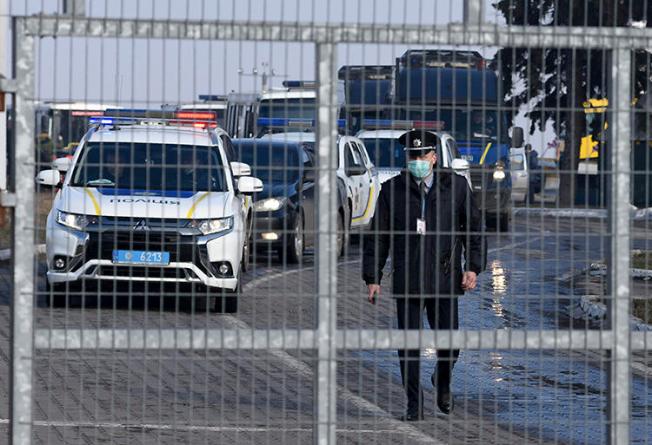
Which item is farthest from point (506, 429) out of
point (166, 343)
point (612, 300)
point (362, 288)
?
point (362, 288)

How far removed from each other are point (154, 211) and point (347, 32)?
8.57 meters

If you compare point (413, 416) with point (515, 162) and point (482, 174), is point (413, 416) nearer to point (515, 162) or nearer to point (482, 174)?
point (482, 174)

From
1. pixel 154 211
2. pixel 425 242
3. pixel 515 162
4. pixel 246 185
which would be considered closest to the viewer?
pixel 425 242

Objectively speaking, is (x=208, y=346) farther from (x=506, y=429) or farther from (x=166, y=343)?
(x=506, y=429)

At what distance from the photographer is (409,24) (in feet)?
22.0

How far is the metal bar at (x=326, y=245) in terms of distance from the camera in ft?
21.6

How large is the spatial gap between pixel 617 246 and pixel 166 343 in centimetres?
187

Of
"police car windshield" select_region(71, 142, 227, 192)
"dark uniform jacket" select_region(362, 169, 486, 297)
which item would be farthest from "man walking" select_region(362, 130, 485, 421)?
"police car windshield" select_region(71, 142, 227, 192)

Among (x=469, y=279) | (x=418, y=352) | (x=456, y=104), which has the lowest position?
(x=418, y=352)

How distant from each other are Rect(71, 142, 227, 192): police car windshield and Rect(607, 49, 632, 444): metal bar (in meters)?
1.69

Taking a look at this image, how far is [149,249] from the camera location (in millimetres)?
12086

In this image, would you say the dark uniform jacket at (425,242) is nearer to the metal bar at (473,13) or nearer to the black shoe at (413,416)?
the black shoe at (413,416)

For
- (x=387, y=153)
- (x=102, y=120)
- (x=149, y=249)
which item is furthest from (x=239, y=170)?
(x=387, y=153)

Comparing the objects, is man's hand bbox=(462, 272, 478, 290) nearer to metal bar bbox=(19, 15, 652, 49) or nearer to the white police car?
the white police car
